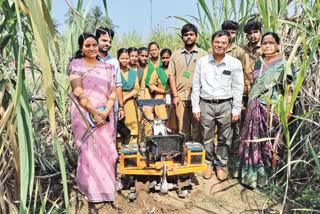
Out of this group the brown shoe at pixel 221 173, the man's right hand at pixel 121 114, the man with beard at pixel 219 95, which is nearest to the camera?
the man with beard at pixel 219 95

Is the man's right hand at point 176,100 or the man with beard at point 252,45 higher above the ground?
the man with beard at point 252,45

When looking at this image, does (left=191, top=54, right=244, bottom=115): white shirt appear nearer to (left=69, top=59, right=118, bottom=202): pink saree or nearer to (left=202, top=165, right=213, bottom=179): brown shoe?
(left=202, top=165, right=213, bottom=179): brown shoe

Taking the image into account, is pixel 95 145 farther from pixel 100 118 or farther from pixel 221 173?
pixel 221 173

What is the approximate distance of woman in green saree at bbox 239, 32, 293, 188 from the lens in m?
3.07

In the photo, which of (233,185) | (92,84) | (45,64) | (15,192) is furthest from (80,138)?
(45,64)

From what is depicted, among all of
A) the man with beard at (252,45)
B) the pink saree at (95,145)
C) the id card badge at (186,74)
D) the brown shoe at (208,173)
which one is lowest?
the brown shoe at (208,173)

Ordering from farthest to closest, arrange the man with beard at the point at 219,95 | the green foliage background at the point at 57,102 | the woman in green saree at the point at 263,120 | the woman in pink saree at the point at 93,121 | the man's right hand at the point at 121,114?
the man's right hand at the point at 121,114, the man with beard at the point at 219,95, the woman in green saree at the point at 263,120, the woman in pink saree at the point at 93,121, the green foliage background at the point at 57,102

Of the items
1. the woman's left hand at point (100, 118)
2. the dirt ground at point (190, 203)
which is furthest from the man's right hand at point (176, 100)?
the woman's left hand at point (100, 118)

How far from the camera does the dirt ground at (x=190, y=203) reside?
2.96m

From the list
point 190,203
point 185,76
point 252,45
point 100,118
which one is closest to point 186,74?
point 185,76

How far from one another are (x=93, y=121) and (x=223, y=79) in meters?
1.28

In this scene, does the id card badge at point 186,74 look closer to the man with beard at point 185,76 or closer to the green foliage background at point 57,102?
the man with beard at point 185,76

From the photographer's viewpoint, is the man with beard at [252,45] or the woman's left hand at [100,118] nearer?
the woman's left hand at [100,118]

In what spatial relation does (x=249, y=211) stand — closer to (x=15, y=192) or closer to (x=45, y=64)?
(x=15, y=192)
